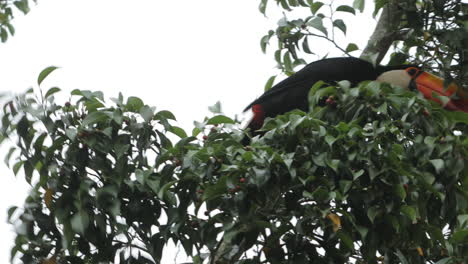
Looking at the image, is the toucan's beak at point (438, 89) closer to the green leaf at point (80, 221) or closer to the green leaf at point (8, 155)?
the green leaf at point (80, 221)

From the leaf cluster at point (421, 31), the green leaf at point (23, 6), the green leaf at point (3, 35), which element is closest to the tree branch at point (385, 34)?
the leaf cluster at point (421, 31)

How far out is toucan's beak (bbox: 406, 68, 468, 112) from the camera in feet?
11.8

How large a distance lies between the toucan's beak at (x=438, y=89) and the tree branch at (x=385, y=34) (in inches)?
10.5

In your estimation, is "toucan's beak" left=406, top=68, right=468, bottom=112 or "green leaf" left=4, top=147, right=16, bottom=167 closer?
"green leaf" left=4, top=147, right=16, bottom=167

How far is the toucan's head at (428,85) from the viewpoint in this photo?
3.61 metres

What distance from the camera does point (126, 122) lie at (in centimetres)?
288

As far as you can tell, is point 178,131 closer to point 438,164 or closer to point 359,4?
point 438,164

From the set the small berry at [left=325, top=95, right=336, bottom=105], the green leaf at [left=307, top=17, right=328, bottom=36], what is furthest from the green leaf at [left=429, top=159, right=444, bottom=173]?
the green leaf at [left=307, top=17, right=328, bottom=36]

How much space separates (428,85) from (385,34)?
0.37 metres

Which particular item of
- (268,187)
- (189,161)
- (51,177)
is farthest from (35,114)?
(268,187)

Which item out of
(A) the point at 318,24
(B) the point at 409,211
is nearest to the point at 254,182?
(B) the point at 409,211

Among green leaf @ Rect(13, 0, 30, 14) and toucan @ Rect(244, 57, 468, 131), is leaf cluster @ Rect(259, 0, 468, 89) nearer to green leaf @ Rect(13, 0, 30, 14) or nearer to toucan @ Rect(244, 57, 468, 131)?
toucan @ Rect(244, 57, 468, 131)

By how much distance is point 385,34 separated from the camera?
12.1 ft

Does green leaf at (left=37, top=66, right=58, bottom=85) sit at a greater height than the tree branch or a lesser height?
greater
